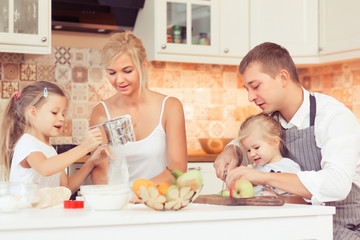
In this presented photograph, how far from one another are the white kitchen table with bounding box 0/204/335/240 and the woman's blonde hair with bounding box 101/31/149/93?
0.91 metres

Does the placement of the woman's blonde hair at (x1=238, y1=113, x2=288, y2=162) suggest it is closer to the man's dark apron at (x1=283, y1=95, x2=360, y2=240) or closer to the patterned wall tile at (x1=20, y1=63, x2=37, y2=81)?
the man's dark apron at (x1=283, y1=95, x2=360, y2=240)

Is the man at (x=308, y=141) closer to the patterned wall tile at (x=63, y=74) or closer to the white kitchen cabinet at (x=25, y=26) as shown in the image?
the white kitchen cabinet at (x=25, y=26)

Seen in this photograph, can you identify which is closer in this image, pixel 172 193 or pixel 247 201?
pixel 172 193

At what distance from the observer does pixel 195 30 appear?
3.97 m

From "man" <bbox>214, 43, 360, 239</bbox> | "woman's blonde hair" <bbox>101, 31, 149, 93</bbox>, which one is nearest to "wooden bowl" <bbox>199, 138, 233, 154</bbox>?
"woman's blonde hair" <bbox>101, 31, 149, 93</bbox>

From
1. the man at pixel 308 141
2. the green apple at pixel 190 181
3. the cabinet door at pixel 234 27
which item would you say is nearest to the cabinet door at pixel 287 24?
the cabinet door at pixel 234 27

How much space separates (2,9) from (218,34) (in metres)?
1.49

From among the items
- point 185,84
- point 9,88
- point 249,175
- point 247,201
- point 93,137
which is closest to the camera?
point 247,201

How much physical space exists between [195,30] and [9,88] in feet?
4.47

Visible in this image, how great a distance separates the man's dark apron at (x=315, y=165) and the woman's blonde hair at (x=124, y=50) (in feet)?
2.31

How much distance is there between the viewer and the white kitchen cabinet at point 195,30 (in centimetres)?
383

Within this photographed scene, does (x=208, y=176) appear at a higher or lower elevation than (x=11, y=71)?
lower

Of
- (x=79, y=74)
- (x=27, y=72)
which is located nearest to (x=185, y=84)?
(x=79, y=74)

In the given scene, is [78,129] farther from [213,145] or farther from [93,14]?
[213,145]
